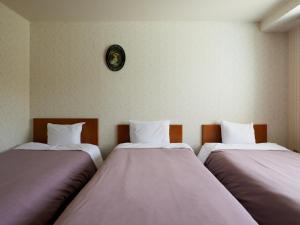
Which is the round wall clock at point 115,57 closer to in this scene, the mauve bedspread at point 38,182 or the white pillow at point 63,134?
the white pillow at point 63,134

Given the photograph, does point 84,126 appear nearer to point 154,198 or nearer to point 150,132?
point 150,132

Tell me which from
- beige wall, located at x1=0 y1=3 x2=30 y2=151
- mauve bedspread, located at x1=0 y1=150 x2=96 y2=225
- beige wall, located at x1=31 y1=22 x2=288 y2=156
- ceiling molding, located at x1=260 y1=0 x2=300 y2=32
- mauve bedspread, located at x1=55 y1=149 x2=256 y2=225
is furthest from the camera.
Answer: beige wall, located at x1=31 y1=22 x2=288 y2=156

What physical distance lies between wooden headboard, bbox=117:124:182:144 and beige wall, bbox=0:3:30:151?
1397 millimetres

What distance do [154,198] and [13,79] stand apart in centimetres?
257

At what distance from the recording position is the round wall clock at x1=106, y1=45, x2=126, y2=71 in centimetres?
309

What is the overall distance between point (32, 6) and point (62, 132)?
165cm

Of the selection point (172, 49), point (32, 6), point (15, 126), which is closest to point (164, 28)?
point (172, 49)

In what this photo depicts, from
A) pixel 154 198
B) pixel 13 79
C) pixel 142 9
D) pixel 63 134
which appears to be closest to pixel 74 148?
pixel 63 134

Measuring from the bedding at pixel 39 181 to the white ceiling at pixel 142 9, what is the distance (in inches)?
70.8

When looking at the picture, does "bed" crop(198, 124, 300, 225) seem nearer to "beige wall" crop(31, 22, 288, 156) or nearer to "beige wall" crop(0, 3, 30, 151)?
"beige wall" crop(31, 22, 288, 156)

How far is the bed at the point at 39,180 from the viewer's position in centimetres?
133

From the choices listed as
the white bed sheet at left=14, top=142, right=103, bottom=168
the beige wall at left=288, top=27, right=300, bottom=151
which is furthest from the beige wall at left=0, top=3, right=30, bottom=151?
the beige wall at left=288, top=27, right=300, bottom=151

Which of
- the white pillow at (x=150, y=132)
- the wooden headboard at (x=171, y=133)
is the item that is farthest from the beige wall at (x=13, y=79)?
the white pillow at (x=150, y=132)

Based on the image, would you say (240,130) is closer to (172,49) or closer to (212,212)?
(172,49)
